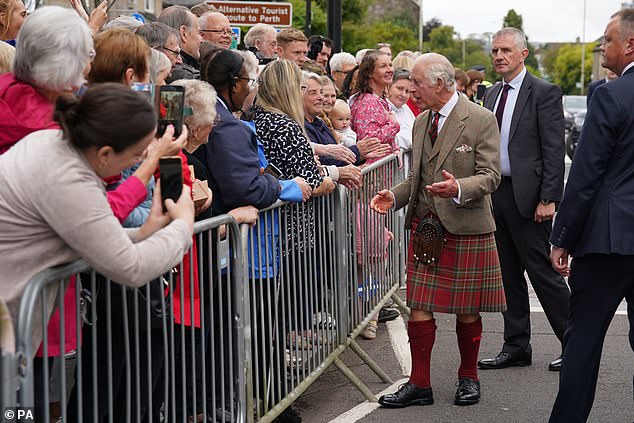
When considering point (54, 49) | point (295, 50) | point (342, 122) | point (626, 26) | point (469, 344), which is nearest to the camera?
point (54, 49)

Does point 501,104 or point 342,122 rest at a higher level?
point 501,104

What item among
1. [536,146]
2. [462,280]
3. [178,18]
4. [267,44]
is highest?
[178,18]

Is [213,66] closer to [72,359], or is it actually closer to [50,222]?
[72,359]

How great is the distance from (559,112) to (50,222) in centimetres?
464

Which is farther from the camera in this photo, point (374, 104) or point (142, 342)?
point (374, 104)

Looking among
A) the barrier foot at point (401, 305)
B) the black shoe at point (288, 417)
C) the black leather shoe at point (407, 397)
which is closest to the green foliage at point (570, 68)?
the barrier foot at point (401, 305)

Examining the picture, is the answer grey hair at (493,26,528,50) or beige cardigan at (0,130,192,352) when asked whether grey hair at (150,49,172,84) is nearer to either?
beige cardigan at (0,130,192,352)

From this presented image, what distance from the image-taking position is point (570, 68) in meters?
143

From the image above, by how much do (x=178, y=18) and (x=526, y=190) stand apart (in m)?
2.81

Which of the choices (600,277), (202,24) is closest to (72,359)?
(600,277)

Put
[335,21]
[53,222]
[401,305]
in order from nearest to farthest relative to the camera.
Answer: [53,222], [401,305], [335,21]

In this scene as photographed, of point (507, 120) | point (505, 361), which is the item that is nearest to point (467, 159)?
point (507, 120)

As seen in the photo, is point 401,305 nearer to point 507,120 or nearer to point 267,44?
point 507,120

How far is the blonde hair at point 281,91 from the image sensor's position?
5988mm
